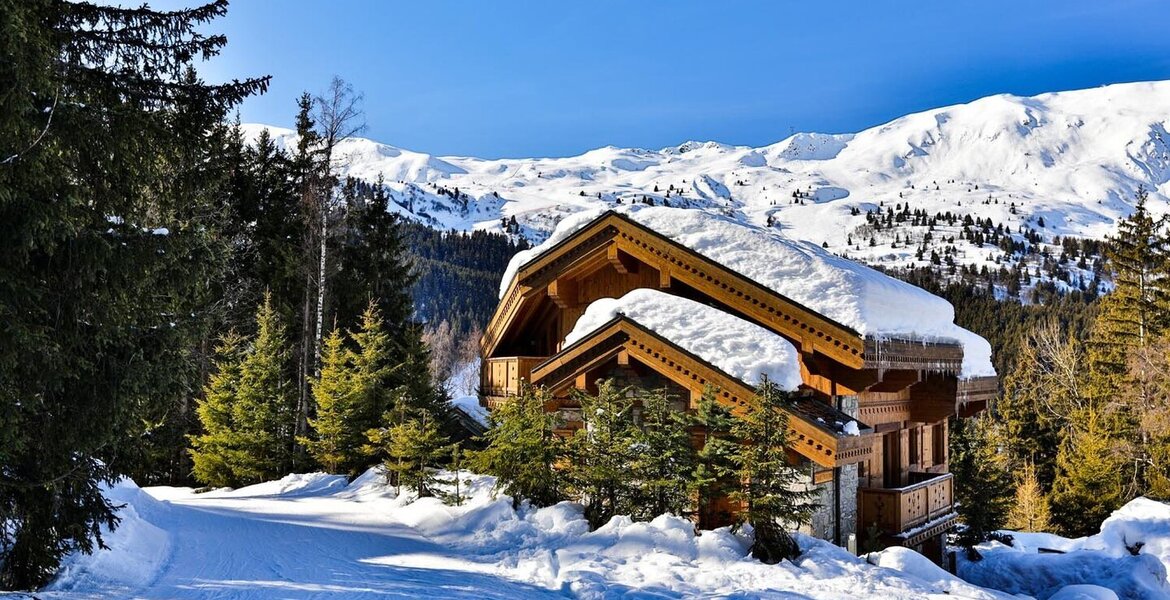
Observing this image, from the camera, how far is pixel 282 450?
2286 centimetres

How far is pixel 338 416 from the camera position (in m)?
20.9

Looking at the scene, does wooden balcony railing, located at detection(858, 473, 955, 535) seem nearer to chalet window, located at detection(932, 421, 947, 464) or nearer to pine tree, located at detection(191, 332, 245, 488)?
chalet window, located at detection(932, 421, 947, 464)

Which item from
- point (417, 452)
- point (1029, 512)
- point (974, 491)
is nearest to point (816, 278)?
point (417, 452)

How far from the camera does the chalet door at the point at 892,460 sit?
729 inches

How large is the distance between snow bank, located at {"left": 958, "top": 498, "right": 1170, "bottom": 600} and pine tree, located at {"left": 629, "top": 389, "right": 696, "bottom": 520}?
7.39 m

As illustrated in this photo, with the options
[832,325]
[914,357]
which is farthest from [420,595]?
[914,357]

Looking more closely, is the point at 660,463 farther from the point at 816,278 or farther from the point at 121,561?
the point at 121,561

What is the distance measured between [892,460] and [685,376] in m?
7.33

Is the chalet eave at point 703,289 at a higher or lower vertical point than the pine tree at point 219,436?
higher

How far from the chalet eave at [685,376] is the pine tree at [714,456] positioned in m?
0.35

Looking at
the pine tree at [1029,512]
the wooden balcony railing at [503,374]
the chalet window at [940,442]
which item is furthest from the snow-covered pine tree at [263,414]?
the pine tree at [1029,512]

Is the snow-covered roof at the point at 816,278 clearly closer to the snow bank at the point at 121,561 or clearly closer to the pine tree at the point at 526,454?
the pine tree at the point at 526,454

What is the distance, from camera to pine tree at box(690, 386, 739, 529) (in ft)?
40.4

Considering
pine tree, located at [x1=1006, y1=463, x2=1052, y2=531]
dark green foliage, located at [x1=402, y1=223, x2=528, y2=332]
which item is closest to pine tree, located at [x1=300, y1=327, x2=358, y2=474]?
pine tree, located at [x1=1006, y1=463, x2=1052, y2=531]
